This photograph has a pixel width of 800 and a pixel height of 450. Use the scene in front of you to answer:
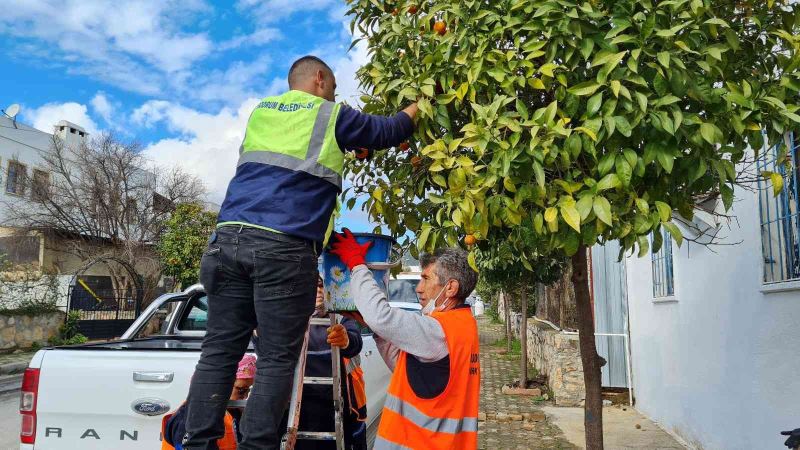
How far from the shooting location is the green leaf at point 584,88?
2402 mm

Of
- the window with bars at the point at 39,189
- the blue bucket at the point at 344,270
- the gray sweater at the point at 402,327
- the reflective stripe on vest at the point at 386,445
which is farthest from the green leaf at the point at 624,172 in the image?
the window with bars at the point at 39,189

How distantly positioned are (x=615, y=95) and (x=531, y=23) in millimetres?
462

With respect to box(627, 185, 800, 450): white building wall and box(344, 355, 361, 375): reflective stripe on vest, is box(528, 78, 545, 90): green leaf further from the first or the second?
box(627, 185, 800, 450): white building wall

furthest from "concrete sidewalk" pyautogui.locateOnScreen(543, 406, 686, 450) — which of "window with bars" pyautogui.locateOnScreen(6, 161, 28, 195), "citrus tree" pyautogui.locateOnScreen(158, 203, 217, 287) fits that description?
"window with bars" pyautogui.locateOnScreen(6, 161, 28, 195)

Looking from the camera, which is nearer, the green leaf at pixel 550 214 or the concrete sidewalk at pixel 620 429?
the green leaf at pixel 550 214

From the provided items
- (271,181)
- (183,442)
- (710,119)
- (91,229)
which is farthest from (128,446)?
(91,229)

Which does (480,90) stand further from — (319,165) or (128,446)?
(128,446)

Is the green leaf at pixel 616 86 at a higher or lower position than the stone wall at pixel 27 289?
higher

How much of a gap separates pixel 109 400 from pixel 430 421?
211 centimetres

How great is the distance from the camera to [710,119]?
2480mm

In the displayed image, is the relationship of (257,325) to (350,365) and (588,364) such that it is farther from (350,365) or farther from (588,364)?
(588,364)

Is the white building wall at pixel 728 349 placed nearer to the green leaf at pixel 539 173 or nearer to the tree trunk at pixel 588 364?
the tree trunk at pixel 588 364

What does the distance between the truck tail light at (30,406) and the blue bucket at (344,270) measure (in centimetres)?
207

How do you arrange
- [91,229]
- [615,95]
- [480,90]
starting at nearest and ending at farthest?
1. [615,95]
2. [480,90]
3. [91,229]
